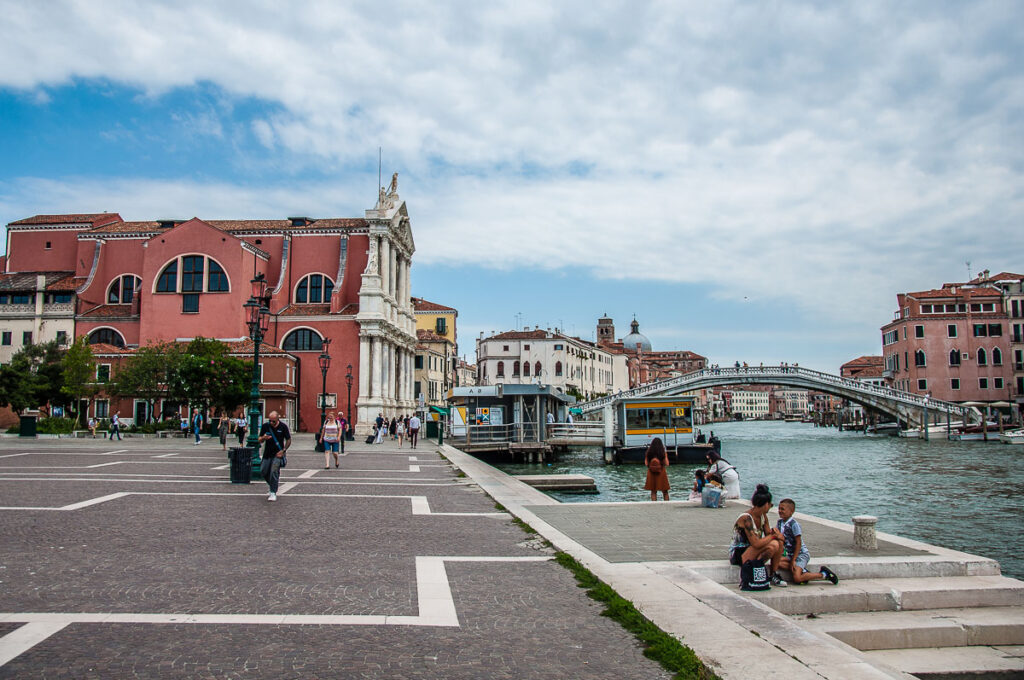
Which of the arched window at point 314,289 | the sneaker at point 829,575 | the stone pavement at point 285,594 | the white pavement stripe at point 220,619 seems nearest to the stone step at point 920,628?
the sneaker at point 829,575

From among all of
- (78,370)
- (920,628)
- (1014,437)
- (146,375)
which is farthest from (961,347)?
(920,628)

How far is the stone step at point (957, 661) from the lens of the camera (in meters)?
6.86

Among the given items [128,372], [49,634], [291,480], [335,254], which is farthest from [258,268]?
[49,634]

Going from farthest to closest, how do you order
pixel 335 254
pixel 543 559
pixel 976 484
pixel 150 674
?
1. pixel 335 254
2. pixel 976 484
3. pixel 543 559
4. pixel 150 674

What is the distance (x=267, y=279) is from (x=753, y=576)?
4998cm

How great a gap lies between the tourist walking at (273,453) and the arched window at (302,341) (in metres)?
37.5

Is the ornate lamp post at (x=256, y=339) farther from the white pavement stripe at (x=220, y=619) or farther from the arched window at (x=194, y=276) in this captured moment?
the arched window at (x=194, y=276)

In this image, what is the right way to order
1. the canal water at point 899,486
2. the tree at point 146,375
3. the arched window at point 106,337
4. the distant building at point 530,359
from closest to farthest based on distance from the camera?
the canal water at point 899,486 < the tree at point 146,375 < the arched window at point 106,337 < the distant building at point 530,359

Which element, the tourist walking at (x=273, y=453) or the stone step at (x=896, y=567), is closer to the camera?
the stone step at (x=896, y=567)

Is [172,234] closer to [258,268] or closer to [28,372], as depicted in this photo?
[258,268]

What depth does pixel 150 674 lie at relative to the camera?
4.62 meters

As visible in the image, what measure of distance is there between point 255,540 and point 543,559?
11.2ft

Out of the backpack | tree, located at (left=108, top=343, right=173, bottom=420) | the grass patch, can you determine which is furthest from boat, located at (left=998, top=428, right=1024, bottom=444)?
the grass patch

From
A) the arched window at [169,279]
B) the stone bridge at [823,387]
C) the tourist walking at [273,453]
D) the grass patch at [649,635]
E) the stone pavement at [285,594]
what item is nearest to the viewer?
the grass patch at [649,635]
